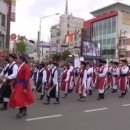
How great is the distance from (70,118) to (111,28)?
266ft

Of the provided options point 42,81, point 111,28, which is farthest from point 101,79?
point 111,28

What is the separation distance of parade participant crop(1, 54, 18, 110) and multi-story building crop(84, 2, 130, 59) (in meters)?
74.2

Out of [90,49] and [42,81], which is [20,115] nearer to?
[42,81]

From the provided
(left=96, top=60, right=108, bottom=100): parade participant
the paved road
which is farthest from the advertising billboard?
the paved road

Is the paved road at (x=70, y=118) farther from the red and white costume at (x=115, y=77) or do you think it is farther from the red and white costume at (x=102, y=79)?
the red and white costume at (x=115, y=77)

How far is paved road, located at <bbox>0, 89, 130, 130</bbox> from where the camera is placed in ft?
30.0

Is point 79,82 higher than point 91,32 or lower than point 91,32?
lower

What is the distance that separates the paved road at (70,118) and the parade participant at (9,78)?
43cm

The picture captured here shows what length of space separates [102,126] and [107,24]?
276ft

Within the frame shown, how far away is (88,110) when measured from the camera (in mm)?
12188

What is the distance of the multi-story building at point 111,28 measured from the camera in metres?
87.6

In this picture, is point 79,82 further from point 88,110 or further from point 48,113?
point 48,113

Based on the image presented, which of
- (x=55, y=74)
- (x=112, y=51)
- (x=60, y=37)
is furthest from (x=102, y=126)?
(x=60, y=37)

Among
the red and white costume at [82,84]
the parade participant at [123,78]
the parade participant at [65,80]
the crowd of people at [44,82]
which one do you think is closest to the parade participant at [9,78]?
the crowd of people at [44,82]
